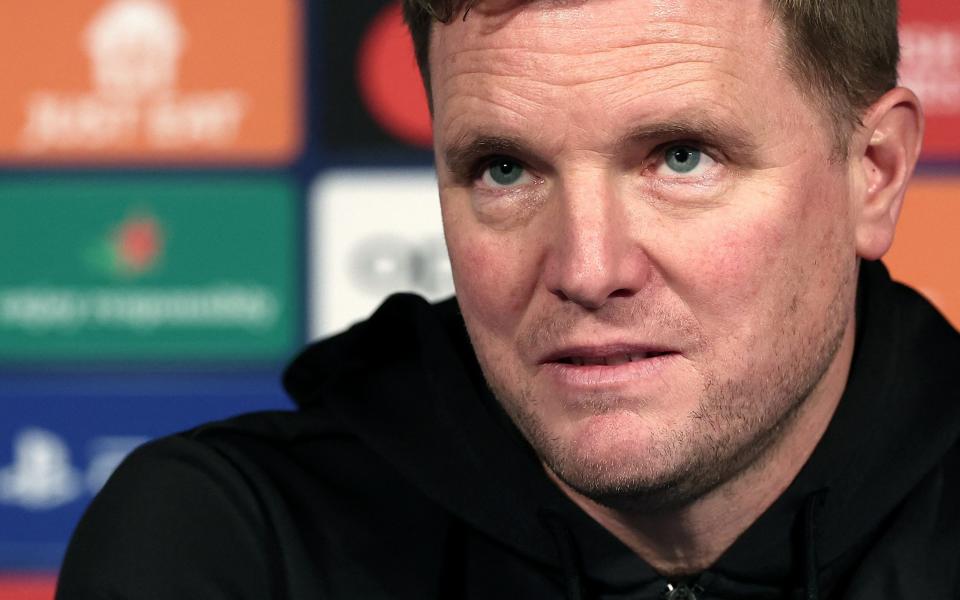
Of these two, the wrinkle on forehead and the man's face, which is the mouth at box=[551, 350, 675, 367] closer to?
the man's face

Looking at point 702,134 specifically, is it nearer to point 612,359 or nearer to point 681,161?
point 681,161

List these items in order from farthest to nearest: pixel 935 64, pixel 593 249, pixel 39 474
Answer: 1. pixel 39 474
2. pixel 935 64
3. pixel 593 249

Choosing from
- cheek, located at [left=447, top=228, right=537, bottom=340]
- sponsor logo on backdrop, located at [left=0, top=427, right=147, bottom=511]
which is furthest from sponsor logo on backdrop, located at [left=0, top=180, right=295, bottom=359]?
cheek, located at [left=447, top=228, right=537, bottom=340]

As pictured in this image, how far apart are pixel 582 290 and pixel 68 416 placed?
5.46 feet

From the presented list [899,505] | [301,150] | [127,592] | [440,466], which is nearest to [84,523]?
[127,592]

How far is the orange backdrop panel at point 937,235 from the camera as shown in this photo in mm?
2328

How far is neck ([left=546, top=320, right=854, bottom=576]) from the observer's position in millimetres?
1178

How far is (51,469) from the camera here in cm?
244

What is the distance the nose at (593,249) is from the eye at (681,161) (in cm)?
5

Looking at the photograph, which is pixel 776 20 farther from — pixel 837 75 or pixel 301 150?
pixel 301 150

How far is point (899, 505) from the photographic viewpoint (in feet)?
4.01

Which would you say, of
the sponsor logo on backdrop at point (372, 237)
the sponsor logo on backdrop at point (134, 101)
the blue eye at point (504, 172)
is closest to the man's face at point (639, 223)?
the blue eye at point (504, 172)

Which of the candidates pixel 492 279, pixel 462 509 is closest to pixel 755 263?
pixel 492 279

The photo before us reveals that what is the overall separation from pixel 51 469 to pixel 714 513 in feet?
5.18
